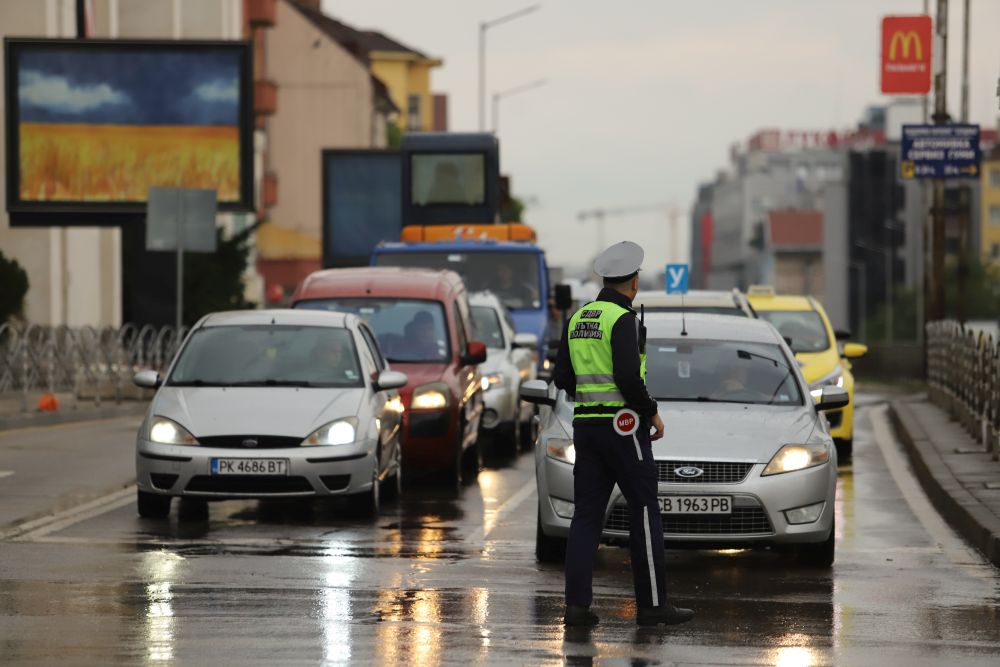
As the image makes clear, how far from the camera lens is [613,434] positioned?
Answer: 383 inches

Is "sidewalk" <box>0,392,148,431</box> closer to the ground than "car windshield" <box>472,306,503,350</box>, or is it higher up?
closer to the ground

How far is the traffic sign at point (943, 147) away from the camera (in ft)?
117

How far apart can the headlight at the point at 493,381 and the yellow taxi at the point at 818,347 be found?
2624 millimetres

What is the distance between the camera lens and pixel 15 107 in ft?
129

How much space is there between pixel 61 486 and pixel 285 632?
8391mm

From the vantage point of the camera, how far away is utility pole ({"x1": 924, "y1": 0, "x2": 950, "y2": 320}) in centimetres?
3794

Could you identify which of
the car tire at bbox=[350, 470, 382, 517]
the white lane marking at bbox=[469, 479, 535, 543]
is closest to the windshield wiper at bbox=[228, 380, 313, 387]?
the car tire at bbox=[350, 470, 382, 517]

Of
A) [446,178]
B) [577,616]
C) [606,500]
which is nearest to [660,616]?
[577,616]

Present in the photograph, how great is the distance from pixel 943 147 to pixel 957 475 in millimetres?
18961

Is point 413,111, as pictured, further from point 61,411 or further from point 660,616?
point 660,616

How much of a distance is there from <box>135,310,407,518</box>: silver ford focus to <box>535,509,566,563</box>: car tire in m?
2.59

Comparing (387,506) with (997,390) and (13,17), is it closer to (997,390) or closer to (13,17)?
(997,390)

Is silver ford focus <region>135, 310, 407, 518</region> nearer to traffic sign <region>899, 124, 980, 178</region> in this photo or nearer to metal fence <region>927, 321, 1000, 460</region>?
metal fence <region>927, 321, 1000, 460</region>

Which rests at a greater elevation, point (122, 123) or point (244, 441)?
point (122, 123)
